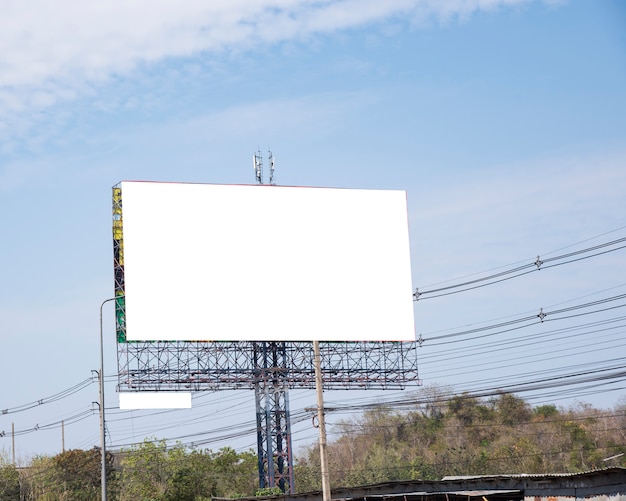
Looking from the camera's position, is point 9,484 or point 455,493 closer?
point 455,493

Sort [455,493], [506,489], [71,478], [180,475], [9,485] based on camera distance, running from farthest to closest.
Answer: [9,485] → [71,478] → [180,475] → [455,493] → [506,489]

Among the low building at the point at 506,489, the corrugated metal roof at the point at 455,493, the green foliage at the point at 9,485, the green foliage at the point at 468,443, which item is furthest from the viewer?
the green foliage at the point at 9,485

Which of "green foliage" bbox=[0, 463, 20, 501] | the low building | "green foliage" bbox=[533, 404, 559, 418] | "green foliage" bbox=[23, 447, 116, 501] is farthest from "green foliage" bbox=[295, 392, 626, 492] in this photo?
the low building

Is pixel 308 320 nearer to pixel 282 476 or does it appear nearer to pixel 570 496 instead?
pixel 570 496

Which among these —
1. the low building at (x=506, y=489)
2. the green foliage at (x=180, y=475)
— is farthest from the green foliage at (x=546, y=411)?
the low building at (x=506, y=489)

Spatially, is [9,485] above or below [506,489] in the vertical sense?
below

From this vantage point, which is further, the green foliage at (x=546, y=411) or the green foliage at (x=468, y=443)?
the green foliage at (x=546, y=411)

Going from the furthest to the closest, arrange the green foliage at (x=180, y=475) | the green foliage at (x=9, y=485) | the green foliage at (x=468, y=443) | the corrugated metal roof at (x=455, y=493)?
the green foliage at (x=9, y=485) < the green foliage at (x=468, y=443) < the green foliage at (x=180, y=475) < the corrugated metal roof at (x=455, y=493)

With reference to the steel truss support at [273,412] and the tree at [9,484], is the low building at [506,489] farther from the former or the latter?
the tree at [9,484]

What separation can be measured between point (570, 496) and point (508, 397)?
71.8 m

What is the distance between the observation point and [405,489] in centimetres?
3522

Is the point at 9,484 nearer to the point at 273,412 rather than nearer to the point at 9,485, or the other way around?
the point at 9,485

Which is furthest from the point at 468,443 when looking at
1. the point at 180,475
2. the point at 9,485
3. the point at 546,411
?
the point at 9,485

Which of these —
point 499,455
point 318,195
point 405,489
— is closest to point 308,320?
point 405,489
